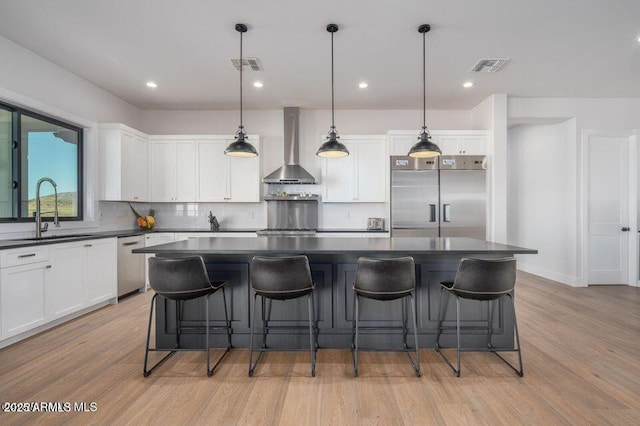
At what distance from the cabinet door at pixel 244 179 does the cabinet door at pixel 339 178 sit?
1190 millimetres

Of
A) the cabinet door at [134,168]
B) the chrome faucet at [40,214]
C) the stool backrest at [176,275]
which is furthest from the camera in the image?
the cabinet door at [134,168]

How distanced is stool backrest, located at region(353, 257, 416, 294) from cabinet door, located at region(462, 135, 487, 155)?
11.3 ft

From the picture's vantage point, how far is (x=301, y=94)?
474cm

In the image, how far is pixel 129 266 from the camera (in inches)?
170

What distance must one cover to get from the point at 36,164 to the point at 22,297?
68.5 inches

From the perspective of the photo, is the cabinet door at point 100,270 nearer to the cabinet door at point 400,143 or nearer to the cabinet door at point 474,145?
the cabinet door at point 400,143

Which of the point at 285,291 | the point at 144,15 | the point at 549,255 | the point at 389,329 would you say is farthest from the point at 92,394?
the point at 549,255

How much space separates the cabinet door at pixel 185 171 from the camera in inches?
204

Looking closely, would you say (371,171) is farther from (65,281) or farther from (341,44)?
(65,281)

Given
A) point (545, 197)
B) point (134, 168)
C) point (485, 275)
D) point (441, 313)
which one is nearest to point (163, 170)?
point (134, 168)

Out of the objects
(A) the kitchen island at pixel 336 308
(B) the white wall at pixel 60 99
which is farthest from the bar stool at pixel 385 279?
(B) the white wall at pixel 60 99

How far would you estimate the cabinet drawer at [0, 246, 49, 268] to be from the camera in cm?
263

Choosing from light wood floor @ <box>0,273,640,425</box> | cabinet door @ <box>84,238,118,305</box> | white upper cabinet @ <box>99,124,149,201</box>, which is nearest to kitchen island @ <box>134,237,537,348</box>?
light wood floor @ <box>0,273,640,425</box>

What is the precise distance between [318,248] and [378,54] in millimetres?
2486
